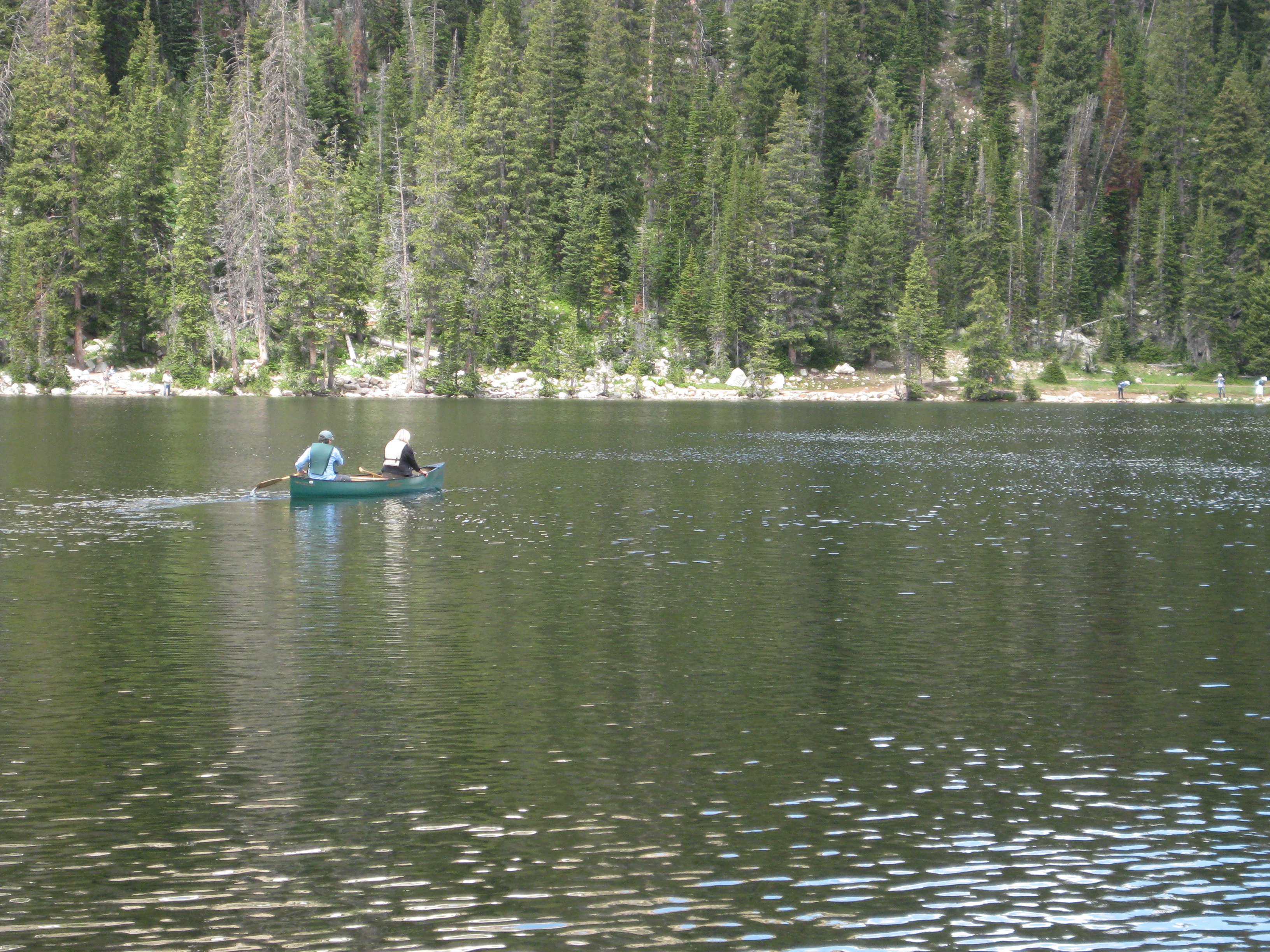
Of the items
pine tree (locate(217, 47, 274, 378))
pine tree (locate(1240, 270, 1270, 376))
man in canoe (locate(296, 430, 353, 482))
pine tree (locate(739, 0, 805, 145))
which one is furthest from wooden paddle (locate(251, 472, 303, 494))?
pine tree (locate(1240, 270, 1270, 376))

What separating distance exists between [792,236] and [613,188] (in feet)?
59.5

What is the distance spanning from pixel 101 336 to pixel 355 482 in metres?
69.0

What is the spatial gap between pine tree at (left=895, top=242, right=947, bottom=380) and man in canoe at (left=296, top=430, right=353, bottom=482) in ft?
244

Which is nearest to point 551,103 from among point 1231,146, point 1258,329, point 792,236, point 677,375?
point 792,236

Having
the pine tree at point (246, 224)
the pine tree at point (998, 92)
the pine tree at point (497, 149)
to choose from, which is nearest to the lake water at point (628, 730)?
the pine tree at point (246, 224)

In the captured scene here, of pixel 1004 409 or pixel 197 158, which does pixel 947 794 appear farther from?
pixel 197 158

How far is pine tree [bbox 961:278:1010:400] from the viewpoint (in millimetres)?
100438

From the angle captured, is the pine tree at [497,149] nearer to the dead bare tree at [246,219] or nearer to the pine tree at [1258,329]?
the dead bare tree at [246,219]

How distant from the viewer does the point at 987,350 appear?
334 ft

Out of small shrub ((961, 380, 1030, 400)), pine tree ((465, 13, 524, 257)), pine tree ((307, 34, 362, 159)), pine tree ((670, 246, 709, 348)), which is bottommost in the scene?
small shrub ((961, 380, 1030, 400))

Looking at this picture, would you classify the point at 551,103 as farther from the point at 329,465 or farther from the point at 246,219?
the point at 329,465

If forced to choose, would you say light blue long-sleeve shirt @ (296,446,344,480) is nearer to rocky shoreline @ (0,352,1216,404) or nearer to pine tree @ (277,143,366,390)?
rocky shoreline @ (0,352,1216,404)

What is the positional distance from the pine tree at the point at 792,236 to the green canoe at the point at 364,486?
71.7m

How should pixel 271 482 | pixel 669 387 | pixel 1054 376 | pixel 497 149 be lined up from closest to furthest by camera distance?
pixel 271 482
pixel 669 387
pixel 1054 376
pixel 497 149
